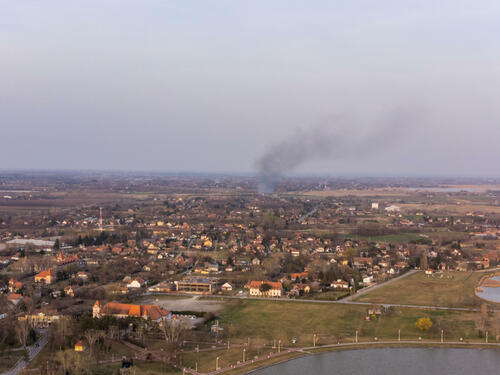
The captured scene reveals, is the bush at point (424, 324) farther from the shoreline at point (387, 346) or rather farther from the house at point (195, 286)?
the house at point (195, 286)

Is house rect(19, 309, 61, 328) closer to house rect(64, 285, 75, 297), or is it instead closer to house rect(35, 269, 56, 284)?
house rect(64, 285, 75, 297)

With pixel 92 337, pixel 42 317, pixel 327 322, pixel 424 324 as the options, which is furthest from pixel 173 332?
pixel 424 324

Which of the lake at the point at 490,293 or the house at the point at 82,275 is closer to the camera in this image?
the lake at the point at 490,293

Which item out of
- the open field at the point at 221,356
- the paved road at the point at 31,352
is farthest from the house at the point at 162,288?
the open field at the point at 221,356

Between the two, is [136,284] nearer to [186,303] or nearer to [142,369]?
[186,303]

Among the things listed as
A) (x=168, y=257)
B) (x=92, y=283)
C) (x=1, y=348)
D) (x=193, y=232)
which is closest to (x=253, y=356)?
(x=1, y=348)
